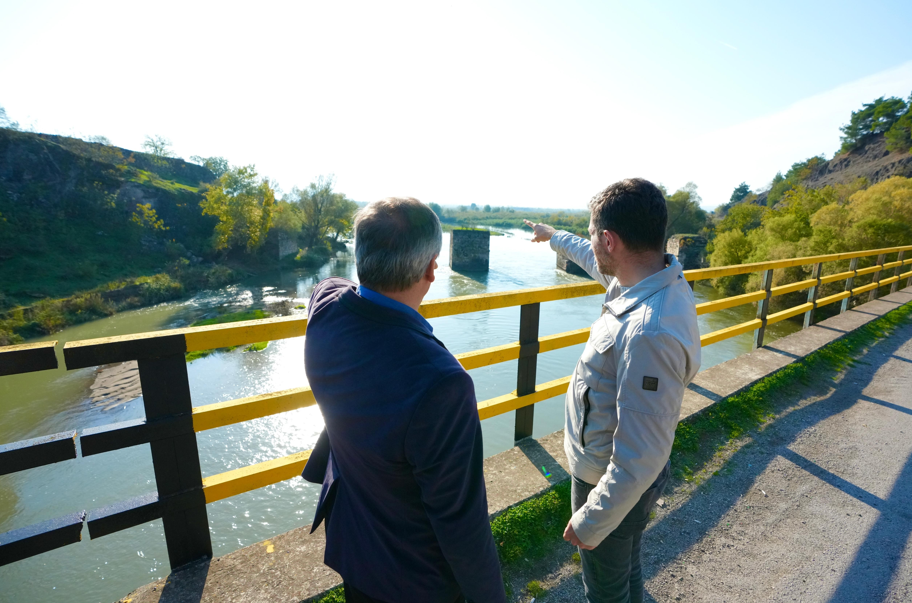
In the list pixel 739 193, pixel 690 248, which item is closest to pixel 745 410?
pixel 690 248

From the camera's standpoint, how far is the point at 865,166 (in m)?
43.5

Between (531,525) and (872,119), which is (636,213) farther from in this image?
(872,119)

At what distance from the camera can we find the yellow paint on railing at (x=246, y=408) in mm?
1671

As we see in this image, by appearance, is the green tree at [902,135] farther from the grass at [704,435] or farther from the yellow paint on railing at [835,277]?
the grass at [704,435]

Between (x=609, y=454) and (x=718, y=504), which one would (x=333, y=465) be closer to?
(x=609, y=454)

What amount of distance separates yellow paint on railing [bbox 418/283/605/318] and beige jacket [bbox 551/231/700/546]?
819 mm

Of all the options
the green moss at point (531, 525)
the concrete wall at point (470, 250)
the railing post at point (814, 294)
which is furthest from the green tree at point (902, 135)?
the green moss at point (531, 525)

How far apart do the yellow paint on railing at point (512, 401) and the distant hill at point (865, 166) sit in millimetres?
50854

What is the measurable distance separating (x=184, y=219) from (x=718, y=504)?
47231 mm

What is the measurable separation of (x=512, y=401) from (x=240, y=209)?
42.7m

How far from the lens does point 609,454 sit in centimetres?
135

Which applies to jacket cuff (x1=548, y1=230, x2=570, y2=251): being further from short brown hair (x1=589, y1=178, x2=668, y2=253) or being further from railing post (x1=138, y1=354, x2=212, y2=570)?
railing post (x1=138, y1=354, x2=212, y2=570)

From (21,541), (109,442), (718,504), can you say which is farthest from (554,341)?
(21,541)

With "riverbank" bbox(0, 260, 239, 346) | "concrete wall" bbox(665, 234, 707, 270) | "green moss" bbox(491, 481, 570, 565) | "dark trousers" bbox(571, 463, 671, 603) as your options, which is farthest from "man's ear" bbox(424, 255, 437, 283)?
"concrete wall" bbox(665, 234, 707, 270)
